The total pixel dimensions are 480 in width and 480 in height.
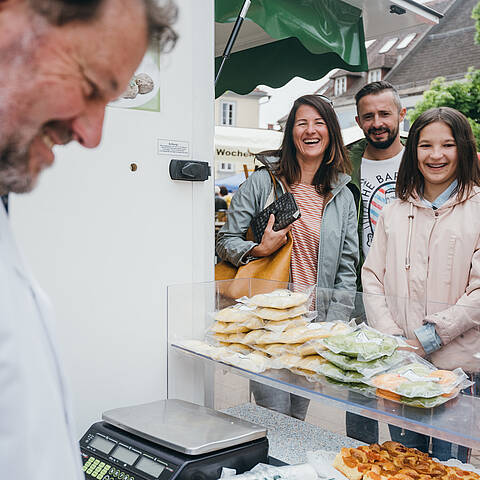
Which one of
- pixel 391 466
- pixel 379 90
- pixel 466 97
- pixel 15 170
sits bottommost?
pixel 391 466

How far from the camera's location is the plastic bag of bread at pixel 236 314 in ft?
6.34

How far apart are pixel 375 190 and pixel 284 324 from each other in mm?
1366

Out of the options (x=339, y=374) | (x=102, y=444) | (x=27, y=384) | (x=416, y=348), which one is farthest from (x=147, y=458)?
(x=27, y=384)

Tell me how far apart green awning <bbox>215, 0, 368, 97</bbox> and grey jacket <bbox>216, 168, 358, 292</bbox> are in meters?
0.93

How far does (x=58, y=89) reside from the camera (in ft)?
1.86

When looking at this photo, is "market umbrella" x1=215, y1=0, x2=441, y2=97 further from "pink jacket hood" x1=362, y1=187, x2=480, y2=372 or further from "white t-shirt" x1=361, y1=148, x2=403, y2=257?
"pink jacket hood" x1=362, y1=187, x2=480, y2=372

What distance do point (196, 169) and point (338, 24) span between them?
6.56 ft

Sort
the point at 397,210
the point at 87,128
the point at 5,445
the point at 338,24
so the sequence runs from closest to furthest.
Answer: the point at 5,445, the point at 87,128, the point at 397,210, the point at 338,24

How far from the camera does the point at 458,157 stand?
244cm

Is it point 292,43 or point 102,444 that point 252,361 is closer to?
point 102,444

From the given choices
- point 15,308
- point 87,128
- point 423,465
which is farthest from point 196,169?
point 15,308

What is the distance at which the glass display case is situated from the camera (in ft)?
4.45

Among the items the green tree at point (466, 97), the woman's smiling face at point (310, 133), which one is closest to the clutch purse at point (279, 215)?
the woman's smiling face at point (310, 133)

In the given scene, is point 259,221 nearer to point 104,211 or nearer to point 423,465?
point 104,211
